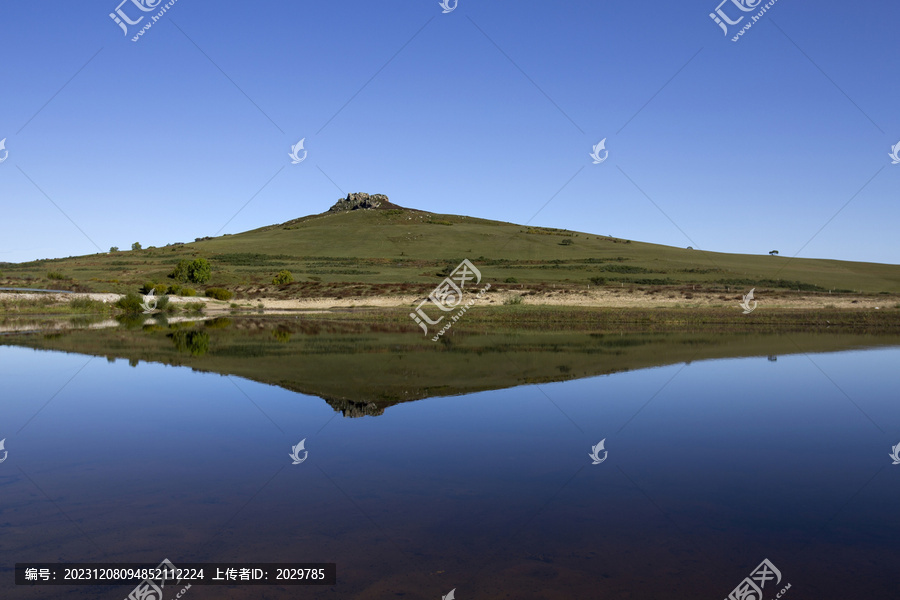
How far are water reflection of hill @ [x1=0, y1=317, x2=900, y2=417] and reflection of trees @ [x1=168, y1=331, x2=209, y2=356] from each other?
43mm

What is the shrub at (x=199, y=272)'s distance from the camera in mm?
68938

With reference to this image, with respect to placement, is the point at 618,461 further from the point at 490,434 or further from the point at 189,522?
the point at 189,522

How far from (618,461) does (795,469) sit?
7.86 feet

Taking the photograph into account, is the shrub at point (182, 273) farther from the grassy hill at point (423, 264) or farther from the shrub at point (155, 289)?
the shrub at point (155, 289)

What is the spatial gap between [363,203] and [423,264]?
228ft

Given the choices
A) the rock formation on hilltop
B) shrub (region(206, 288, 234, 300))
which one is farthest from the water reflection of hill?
the rock formation on hilltop

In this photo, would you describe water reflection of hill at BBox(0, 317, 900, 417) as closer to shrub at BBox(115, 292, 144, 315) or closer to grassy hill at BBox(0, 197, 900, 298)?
shrub at BBox(115, 292, 144, 315)
